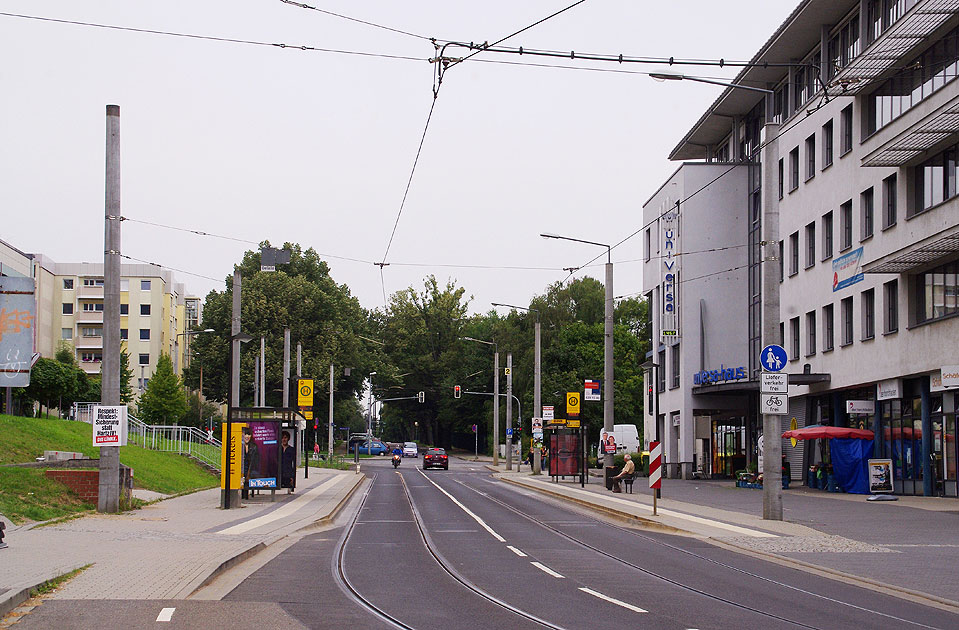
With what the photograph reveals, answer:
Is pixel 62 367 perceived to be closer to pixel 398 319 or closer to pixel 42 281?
pixel 42 281

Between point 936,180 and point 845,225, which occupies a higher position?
point 936,180

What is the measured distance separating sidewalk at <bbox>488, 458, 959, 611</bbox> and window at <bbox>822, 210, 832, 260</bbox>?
10.4 m

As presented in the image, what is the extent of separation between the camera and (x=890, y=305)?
37.1 metres

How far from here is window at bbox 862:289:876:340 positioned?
38.5 metres

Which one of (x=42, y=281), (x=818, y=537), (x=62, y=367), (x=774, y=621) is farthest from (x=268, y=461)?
(x=42, y=281)

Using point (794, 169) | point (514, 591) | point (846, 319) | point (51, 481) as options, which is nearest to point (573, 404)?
point (846, 319)

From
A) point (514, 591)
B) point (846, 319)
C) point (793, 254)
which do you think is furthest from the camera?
point (793, 254)

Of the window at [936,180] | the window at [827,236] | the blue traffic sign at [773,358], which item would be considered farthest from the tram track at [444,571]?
the window at [827,236]

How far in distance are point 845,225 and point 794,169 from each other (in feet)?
21.1

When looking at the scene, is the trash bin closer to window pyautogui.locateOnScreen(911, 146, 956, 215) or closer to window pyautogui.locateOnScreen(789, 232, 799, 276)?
window pyautogui.locateOnScreen(789, 232, 799, 276)

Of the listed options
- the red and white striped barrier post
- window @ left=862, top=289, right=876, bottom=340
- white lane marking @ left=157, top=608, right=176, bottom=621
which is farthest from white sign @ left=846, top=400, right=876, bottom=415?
white lane marking @ left=157, top=608, right=176, bottom=621

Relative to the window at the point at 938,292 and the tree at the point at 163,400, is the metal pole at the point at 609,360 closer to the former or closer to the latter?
the window at the point at 938,292

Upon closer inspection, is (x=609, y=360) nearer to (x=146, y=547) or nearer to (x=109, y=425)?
(x=109, y=425)

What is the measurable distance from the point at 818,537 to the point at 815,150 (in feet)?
87.4
